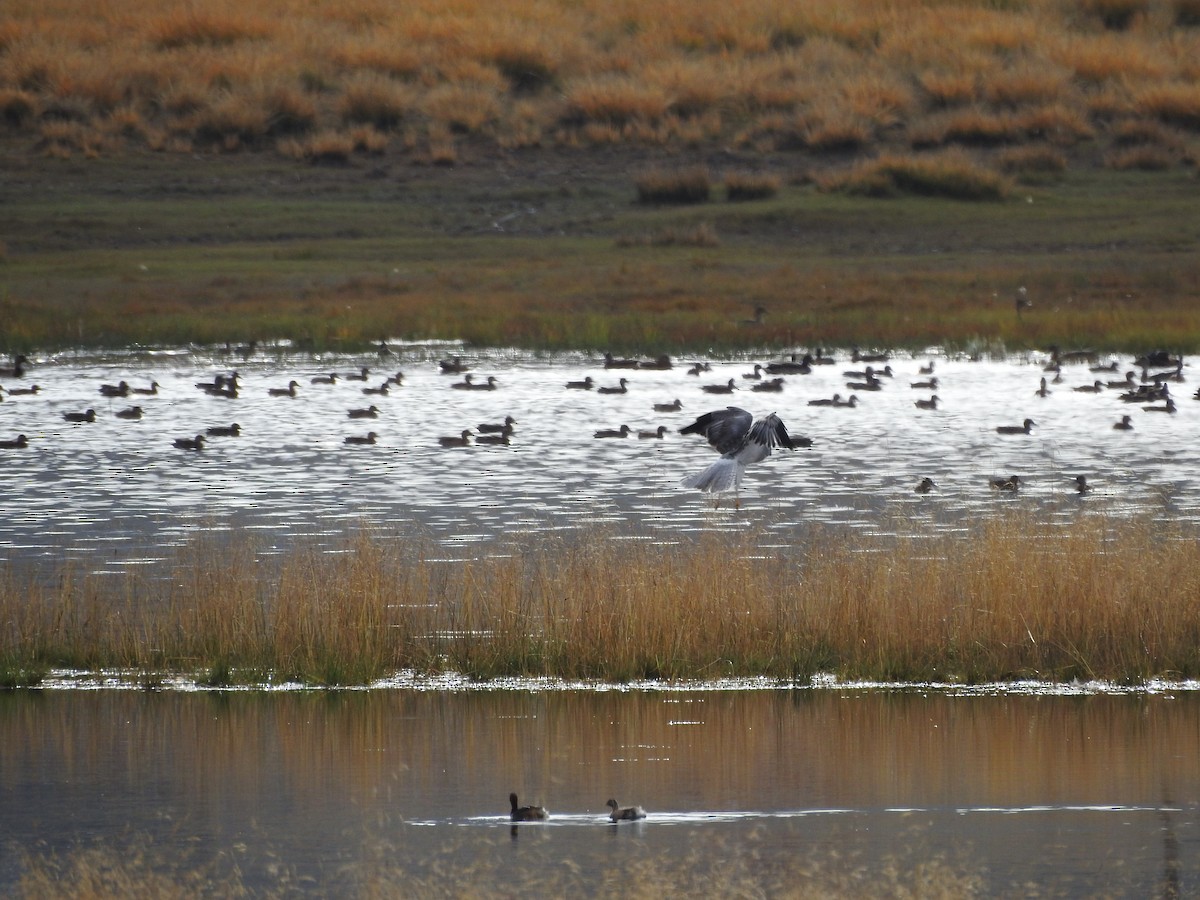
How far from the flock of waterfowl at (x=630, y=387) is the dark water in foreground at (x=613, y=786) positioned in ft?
32.0

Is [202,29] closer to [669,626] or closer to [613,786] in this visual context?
[669,626]

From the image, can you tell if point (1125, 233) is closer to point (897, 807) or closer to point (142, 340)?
point (142, 340)

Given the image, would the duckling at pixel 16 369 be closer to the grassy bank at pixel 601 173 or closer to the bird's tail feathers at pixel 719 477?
the grassy bank at pixel 601 173

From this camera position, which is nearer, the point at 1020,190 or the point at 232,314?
the point at 232,314

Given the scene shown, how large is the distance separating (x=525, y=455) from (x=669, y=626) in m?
10.7

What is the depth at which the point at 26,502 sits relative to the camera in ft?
59.6

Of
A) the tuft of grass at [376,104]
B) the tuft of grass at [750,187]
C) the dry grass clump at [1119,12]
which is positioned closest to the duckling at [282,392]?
the tuft of grass at [750,187]

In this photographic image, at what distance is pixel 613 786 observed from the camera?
893cm

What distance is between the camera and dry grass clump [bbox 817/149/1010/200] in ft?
134

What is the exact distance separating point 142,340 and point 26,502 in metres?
12.1

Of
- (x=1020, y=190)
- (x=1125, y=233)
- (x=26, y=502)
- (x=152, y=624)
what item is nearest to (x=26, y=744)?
(x=152, y=624)

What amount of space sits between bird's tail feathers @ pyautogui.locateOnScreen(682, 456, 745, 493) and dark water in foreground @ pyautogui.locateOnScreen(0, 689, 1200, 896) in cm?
229

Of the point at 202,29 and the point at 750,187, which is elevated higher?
the point at 202,29

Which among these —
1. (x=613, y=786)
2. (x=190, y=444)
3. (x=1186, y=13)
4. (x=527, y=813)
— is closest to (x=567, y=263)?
(x=190, y=444)
